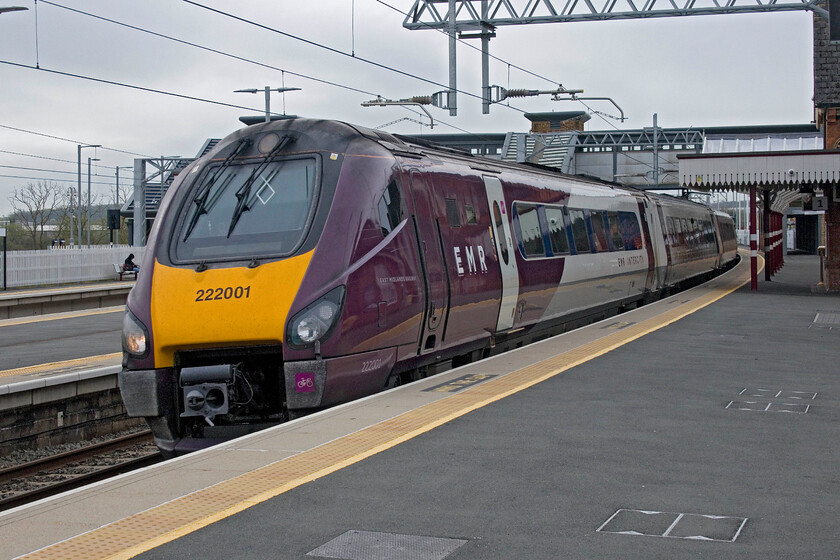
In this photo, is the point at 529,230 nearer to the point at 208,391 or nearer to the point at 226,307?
the point at 226,307

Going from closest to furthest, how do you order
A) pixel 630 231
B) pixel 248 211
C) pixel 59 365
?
1. pixel 248 211
2. pixel 59 365
3. pixel 630 231

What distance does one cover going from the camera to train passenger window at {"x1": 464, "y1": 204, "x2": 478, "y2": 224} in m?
11.8

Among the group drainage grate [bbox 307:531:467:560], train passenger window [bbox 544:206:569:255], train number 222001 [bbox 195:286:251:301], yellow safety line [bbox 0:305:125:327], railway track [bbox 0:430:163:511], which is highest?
train passenger window [bbox 544:206:569:255]

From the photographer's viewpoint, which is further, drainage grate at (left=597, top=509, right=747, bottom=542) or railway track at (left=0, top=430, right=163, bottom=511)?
railway track at (left=0, top=430, right=163, bottom=511)

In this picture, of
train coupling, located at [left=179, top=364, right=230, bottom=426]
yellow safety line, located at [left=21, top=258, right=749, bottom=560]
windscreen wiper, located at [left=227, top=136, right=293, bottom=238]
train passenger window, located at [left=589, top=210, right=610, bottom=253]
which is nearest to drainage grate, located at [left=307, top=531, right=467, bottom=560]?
yellow safety line, located at [left=21, top=258, right=749, bottom=560]

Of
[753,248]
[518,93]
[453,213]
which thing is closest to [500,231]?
[453,213]

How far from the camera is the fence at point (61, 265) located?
37.9 metres

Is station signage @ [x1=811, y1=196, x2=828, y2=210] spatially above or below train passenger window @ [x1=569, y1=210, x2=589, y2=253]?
above

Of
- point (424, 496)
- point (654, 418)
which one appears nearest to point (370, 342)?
point (654, 418)

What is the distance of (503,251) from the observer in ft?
42.2

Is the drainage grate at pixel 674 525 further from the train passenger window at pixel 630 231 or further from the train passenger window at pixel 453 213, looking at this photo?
the train passenger window at pixel 630 231

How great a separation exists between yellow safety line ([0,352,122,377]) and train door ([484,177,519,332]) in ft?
18.1

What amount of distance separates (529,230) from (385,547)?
953 cm

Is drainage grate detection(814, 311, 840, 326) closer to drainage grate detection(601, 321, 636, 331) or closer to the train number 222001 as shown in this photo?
drainage grate detection(601, 321, 636, 331)
